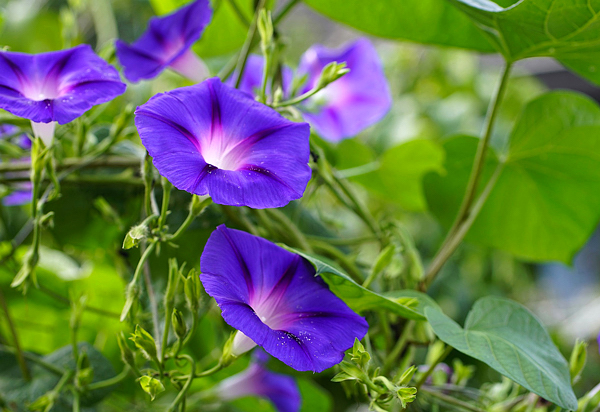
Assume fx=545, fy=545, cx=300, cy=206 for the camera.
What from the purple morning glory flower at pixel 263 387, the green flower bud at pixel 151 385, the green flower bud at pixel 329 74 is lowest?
the purple morning glory flower at pixel 263 387

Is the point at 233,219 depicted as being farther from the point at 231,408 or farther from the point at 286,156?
the point at 231,408

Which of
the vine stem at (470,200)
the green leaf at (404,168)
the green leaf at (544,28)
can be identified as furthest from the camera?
the green leaf at (404,168)

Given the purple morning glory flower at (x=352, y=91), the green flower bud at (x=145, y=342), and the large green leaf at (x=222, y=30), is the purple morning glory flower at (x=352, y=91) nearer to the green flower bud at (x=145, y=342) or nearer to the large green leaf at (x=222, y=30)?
the large green leaf at (x=222, y=30)

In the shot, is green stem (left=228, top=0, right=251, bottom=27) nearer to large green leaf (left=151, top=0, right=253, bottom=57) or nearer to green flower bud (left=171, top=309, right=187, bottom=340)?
large green leaf (left=151, top=0, right=253, bottom=57)

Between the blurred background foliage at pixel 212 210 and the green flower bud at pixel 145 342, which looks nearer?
the green flower bud at pixel 145 342

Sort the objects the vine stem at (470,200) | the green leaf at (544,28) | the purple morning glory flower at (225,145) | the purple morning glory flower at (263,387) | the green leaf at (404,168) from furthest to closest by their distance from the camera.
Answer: the green leaf at (404,168), the purple morning glory flower at (263,387), the vine stem at (470,200), the green leaf at (544,28), the purple morning glory flower at (225,145)

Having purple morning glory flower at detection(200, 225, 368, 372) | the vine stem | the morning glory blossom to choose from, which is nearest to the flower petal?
the morning glory blossom

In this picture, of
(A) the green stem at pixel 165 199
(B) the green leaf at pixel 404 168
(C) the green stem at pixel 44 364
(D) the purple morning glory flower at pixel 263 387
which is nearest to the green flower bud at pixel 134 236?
(A) the green stem at pixel 165 199

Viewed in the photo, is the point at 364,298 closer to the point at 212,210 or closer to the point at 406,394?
the point at 406,394
